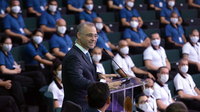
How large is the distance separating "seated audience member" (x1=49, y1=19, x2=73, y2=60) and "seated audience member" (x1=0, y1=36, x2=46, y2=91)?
2.08ft

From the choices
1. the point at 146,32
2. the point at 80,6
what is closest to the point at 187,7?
the point at 146,32

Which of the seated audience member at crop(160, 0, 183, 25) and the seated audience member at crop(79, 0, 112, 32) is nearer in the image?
the seated audience member at crop(79, 0, 112, 32)

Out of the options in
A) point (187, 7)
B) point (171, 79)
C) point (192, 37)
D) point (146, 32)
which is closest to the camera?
point (171, 79)

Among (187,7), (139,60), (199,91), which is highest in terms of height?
(187,7)

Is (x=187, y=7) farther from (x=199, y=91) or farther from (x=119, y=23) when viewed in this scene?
(x=199, y=91)

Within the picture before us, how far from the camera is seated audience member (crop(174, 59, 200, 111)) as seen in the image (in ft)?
11.7

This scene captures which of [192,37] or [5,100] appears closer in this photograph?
[5,100]

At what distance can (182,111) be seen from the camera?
3.98 ft

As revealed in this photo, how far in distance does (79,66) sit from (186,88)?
256 centimetres

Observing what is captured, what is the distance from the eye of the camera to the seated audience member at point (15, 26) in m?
3.87

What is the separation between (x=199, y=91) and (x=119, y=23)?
1780mm

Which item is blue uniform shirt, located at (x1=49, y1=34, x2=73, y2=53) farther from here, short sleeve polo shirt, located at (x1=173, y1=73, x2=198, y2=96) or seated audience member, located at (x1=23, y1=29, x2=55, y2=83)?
short sleeve polo shirt, located at (x1=173, y1=73, x2=198, y2=96)

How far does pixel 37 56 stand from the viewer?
11.6ft

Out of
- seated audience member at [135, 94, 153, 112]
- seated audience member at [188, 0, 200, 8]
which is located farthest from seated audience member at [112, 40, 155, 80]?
seated audience member at [188, 0, 200, 8]
